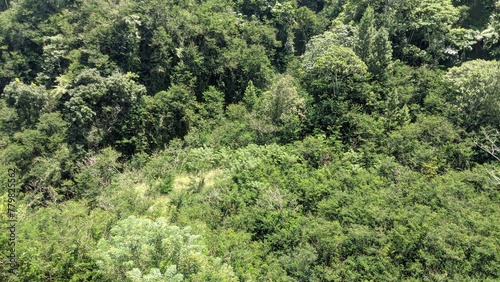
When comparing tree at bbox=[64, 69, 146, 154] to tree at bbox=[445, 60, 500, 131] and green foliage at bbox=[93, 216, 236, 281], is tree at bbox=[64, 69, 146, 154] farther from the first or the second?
tree at bbox=[445, 60, 500, 131]

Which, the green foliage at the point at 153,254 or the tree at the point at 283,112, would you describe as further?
the tree at the point at 283,112

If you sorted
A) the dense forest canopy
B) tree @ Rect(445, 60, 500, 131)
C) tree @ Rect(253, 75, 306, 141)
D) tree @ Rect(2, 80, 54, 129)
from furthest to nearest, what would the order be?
tree @ Rect(2, 80, 54, 129), tree @ Rect(253, 75, 306, 141), tree @ Rect(445, 60, 500, 131), the dense forest canopy

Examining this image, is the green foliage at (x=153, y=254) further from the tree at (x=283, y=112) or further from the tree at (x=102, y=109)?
the tree at (x=102, y=109)

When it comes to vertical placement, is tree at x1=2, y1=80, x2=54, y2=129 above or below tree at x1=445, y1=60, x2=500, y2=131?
below

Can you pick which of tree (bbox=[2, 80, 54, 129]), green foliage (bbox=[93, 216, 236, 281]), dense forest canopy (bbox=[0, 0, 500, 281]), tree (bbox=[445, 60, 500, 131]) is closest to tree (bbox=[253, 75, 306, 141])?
dense forest canopy (bbox=[0, 0, 500, 281])

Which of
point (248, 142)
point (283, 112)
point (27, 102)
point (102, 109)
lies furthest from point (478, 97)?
point (27, 102)

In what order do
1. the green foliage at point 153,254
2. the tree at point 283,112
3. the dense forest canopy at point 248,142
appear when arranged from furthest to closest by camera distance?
the tree at point 283,112 < the dense forest canopy at point 248,142 < the green foliage at point 153,254

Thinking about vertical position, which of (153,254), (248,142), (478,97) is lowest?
(248,142)

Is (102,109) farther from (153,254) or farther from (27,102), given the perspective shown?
(153,254)

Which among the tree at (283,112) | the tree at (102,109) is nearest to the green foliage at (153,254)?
the tree at (283,112)
